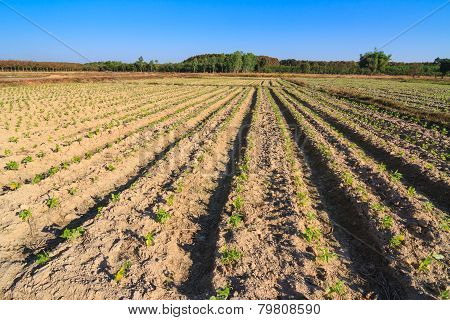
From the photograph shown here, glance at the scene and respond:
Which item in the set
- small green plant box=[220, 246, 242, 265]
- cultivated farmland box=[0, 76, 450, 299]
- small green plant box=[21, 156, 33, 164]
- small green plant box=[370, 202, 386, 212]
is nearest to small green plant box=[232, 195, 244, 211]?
cultivated farmland box=[0, 76, 450, 299]

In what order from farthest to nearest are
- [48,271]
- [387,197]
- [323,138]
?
[323,138] < [387,197] < [48,271]

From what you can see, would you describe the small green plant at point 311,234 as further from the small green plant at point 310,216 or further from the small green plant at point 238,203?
the small green plant at point 238,203

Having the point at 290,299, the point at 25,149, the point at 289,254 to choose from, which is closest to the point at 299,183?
the point at 289,254

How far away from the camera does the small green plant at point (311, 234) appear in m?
5.86

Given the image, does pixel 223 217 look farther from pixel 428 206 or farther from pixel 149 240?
pixel 428 206

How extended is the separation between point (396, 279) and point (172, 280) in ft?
11.9

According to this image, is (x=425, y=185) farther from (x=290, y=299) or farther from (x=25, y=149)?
(x=25, y=149)

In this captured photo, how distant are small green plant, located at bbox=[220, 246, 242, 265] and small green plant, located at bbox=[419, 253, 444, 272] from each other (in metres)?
2.98

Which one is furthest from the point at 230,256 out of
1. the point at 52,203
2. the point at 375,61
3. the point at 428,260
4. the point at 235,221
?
the point at 375,61

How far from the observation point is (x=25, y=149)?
11.6m

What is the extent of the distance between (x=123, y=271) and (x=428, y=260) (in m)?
4.99

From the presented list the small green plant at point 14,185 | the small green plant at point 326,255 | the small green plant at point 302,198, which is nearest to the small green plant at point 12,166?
the small green plant at point 14,185

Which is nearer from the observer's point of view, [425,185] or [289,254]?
[289,254]

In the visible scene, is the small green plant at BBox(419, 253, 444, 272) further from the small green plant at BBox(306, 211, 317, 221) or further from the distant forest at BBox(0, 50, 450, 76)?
the distant forest at BBox(0, 50, 450, 76)
